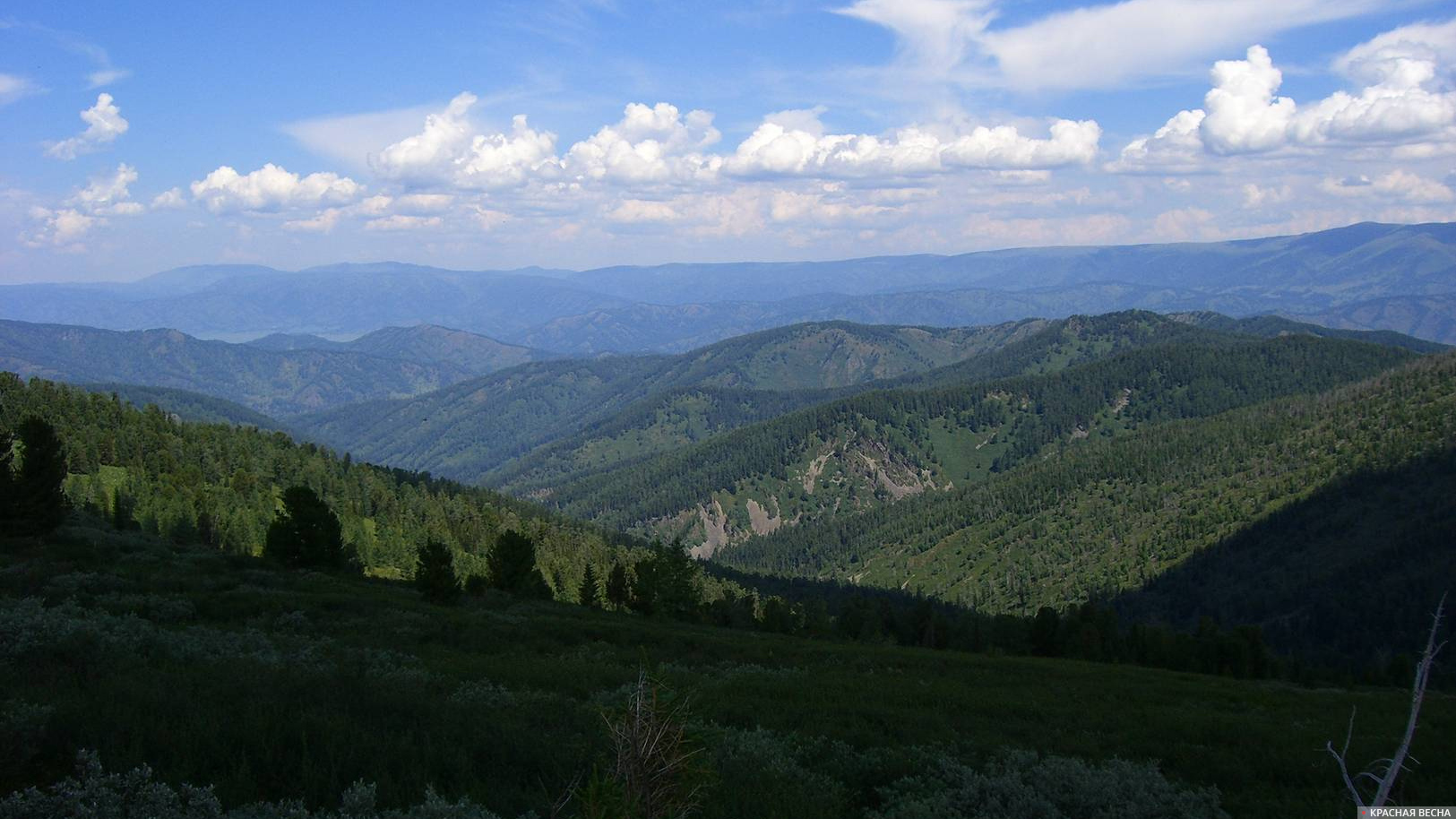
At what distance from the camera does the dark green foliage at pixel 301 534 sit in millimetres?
58812

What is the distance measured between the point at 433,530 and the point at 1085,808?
379ft

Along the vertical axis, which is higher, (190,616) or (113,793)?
(113,793)

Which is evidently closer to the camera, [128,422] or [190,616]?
[190,616]

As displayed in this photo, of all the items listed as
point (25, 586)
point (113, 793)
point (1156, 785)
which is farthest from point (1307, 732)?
point (25, 586)

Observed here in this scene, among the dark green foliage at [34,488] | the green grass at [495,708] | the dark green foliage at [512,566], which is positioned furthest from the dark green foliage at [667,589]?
the dark green foliage at [34,488]

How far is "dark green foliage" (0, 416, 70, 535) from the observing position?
40.2 meters

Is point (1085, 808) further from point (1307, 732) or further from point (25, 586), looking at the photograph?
point (25, 586)

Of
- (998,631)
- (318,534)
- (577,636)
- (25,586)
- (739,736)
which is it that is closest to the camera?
(739,736)

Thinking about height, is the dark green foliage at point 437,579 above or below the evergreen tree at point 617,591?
above

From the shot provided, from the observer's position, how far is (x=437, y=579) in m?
50.8

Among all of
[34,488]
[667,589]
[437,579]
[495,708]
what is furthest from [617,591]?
[495,708]

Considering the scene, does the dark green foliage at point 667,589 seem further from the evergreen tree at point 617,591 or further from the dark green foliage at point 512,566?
the dark green foliage at point 512,566

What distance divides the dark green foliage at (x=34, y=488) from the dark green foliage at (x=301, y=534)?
16.2m

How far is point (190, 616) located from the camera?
27.5 m
